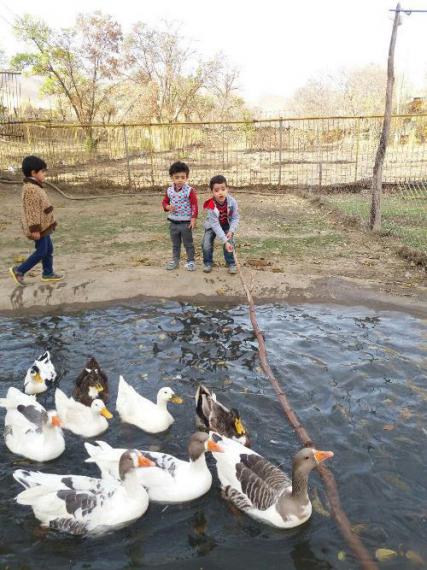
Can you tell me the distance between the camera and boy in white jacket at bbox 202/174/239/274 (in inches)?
290

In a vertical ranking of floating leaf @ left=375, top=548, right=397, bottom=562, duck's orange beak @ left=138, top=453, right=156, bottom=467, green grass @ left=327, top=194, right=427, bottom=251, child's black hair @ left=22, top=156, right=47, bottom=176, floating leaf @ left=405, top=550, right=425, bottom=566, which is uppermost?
child's black hair @ left=22, top=156, right=47, bottom=176

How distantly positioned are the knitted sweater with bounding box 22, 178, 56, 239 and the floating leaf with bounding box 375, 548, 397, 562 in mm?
5769

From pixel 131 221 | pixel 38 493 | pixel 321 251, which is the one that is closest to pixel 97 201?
pixel 131 221

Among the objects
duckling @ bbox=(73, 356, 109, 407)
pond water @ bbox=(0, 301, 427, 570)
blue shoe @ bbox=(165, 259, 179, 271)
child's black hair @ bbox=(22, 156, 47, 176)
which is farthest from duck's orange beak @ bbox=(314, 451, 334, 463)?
child's black hair @ bbox=(22, 156, 47, 176)

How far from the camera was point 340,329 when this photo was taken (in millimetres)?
6152

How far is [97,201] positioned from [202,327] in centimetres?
1006

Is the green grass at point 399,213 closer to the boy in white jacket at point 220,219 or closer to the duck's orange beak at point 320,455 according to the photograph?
the boy in white jacket at point 220,219

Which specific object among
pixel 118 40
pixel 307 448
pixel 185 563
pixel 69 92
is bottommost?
pixel 185 563

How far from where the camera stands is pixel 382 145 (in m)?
9.84

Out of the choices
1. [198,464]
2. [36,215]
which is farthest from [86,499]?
[36,215]

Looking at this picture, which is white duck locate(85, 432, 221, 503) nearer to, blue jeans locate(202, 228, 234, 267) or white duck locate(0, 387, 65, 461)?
white duck locate(0, 387, 65, 461)

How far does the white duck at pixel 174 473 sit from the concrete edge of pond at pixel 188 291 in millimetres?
3465

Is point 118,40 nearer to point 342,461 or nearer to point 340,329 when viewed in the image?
point 340,329

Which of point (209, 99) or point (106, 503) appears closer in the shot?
point (106, 503)
